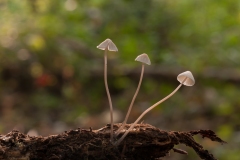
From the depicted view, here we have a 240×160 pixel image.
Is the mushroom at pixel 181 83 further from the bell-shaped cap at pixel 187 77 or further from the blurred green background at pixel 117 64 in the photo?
the blurred green background at pixel 117 64

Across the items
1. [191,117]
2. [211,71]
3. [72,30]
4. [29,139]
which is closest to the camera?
[29,139]

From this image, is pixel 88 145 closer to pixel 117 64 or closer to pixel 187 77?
pixel 187 77

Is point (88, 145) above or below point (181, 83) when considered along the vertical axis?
below

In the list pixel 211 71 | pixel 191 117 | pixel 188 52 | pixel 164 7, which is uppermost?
pixel 164 7

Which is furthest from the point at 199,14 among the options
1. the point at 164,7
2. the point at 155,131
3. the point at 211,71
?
the point at 155,131

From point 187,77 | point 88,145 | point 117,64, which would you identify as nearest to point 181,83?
point 187,77

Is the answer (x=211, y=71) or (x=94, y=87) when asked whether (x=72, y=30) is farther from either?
(x=211, y=71)

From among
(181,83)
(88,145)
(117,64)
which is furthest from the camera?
(117,64)

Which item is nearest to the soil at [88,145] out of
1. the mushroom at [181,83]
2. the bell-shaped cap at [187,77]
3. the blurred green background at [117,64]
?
the mushroom at [181,83]
